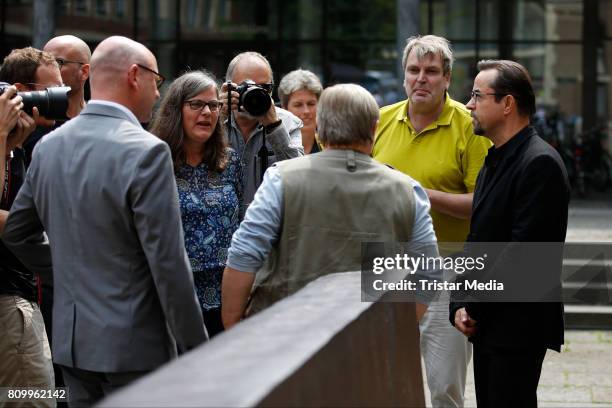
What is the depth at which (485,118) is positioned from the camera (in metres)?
5.11

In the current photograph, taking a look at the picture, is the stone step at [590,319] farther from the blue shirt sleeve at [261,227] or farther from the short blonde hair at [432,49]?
the blue shirt sleeve at [261,227]

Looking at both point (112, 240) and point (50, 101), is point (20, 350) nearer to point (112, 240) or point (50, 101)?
point (50, 101)

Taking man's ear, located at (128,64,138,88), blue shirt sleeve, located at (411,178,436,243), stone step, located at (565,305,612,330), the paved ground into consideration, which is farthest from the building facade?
man's ear, located at (128,64,138,88)

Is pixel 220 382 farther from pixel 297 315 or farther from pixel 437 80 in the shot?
pixel 437 80

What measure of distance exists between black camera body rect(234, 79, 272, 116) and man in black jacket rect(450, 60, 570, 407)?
1.07m

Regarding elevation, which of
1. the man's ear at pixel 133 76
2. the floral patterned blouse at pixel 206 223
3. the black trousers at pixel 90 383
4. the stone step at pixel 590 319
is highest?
the man's ear at pixel 133 76

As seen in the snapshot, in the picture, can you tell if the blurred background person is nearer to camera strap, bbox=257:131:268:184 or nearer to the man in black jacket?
camera strap, bbox=257:131:268:184

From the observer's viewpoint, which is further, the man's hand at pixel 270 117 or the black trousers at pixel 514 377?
the man's hand at pixel 270 117

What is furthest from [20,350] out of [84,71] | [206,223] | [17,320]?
[84,71]

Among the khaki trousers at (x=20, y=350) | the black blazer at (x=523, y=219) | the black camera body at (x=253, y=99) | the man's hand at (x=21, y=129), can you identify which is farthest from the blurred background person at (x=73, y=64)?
the black blazer at (x=523, y=219)

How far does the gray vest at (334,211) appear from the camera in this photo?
4.26 m

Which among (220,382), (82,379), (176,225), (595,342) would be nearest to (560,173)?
(176,225)

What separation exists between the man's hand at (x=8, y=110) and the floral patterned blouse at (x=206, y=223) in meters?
0.82

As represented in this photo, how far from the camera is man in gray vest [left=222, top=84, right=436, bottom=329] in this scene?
4.27 meters
